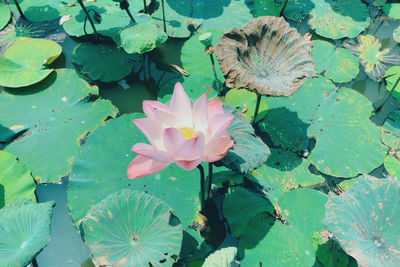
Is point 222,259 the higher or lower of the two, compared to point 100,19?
lower

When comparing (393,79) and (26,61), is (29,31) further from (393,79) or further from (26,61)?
(393,79)

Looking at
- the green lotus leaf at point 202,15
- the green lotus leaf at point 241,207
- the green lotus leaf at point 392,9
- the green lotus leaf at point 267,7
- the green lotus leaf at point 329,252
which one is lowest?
the green lotus leaf at point 241,207

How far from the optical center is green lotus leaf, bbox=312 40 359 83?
3.30 m

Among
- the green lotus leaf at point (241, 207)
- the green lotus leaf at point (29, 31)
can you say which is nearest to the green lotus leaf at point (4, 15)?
the green lotus leaf at point (29, 31)

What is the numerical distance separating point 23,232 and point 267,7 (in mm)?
3695

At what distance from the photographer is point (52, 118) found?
111 inches

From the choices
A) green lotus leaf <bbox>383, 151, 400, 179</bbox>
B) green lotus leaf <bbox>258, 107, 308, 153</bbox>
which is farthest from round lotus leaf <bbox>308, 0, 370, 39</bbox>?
green lotus leaf <bbox>383, 151, 400, 179</bbox>

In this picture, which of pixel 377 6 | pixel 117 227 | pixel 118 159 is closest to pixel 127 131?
pixel 118 159

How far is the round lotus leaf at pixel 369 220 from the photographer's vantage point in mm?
1786

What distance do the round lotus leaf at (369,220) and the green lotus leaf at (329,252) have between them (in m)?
0.31

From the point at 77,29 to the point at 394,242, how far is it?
3.65 meters

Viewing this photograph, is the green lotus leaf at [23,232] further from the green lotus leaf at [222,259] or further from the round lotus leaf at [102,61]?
the round lotus leaf at [102,61]

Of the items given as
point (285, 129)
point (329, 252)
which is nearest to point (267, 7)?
point (285, 129)

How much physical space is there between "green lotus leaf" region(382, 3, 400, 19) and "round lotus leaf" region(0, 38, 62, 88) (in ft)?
14.0
